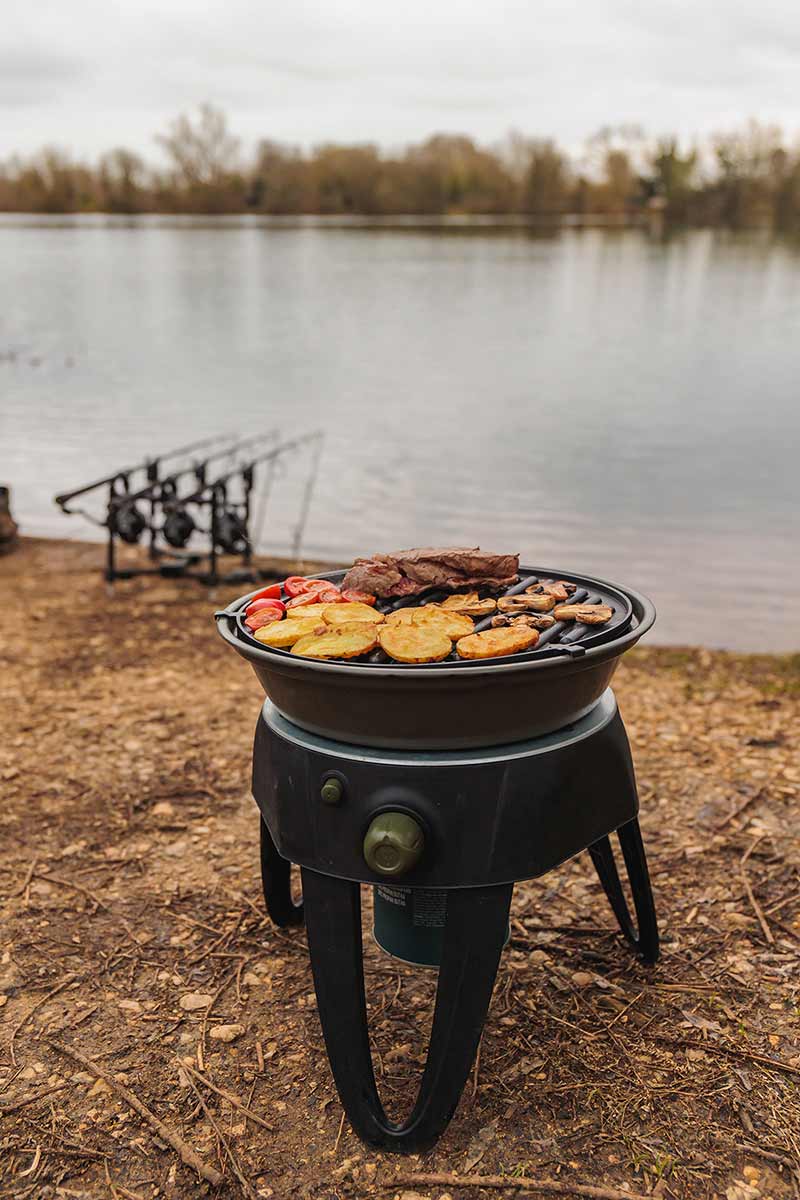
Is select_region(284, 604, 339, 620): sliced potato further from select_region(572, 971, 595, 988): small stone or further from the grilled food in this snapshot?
select_region(572, 971, 595, 988): small stone

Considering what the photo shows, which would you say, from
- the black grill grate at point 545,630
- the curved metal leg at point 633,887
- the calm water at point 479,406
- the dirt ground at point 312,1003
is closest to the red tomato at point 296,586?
the black grill grate at point 545,630

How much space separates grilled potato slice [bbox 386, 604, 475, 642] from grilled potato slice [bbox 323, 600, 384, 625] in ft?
0.12

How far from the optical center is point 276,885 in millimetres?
3070

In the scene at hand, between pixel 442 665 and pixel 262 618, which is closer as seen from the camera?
pixel 442 665

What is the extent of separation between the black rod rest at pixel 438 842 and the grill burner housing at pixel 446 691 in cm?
5

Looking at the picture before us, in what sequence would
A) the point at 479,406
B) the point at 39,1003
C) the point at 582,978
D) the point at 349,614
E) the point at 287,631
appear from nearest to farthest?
the point at 287,631
the point at 349,614
the point at 39,1003
the point at 582,978
the point at 479,406

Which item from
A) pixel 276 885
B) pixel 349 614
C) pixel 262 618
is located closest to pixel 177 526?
pixel 276 885

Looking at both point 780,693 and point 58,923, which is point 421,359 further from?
point 58,923

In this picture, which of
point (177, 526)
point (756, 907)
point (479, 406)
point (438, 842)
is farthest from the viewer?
point (479, 406)

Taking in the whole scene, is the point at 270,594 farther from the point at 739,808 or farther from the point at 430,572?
the point at 739,808

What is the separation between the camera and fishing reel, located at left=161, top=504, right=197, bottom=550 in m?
6.57

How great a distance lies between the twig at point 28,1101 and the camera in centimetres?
243

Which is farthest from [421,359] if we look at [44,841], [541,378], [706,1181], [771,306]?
[706,1181]

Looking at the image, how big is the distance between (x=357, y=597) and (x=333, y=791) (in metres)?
0.61
